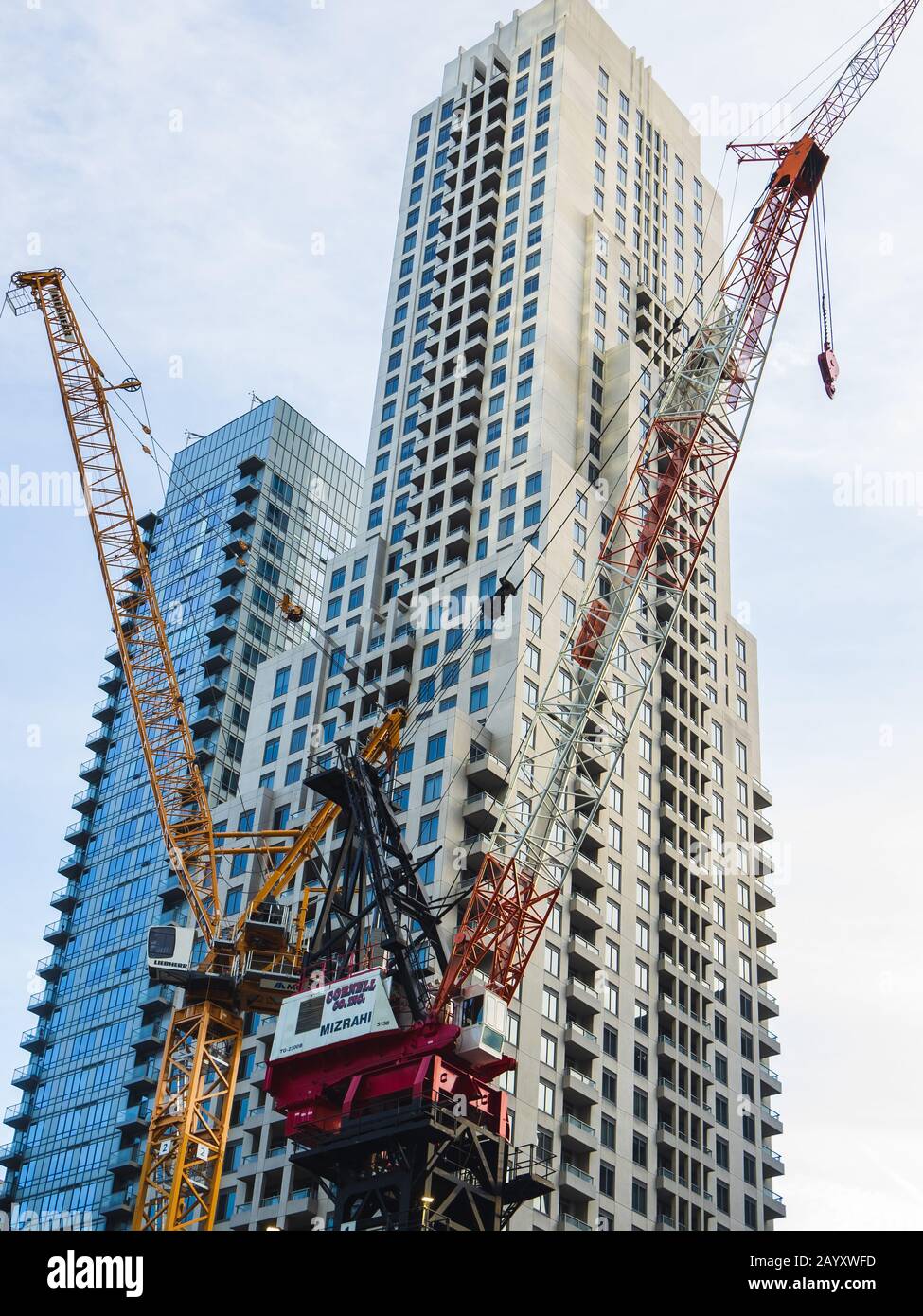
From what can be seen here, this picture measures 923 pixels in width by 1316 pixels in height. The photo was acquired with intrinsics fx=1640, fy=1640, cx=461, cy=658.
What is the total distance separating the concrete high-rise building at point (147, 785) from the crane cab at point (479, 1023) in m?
45.6

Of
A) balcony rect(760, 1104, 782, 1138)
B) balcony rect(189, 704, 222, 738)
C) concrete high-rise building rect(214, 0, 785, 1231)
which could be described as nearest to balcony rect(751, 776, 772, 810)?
concrete high-rise building rect(214, 0, 785, 1231)

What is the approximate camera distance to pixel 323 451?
183 m

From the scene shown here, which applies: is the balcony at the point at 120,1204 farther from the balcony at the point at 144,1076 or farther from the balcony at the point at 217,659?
the balcony at the point at 217,659

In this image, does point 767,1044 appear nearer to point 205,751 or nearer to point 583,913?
point 583,913

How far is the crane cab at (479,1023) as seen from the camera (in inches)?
3108

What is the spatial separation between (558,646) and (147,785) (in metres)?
56.2

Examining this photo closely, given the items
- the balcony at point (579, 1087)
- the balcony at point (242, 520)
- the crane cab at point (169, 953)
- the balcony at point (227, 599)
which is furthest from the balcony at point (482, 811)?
the balcony at point (242, 520)

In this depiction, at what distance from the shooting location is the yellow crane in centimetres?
9506

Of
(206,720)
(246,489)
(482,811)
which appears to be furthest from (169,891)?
(246,489)

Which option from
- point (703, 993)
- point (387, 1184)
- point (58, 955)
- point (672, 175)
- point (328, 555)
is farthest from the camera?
point (328, 555)

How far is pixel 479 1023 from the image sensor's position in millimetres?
79438

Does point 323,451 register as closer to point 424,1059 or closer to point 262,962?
point 262,962

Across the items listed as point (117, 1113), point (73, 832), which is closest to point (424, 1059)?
point (117, 1113)

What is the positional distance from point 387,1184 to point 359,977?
1038 centimetres
